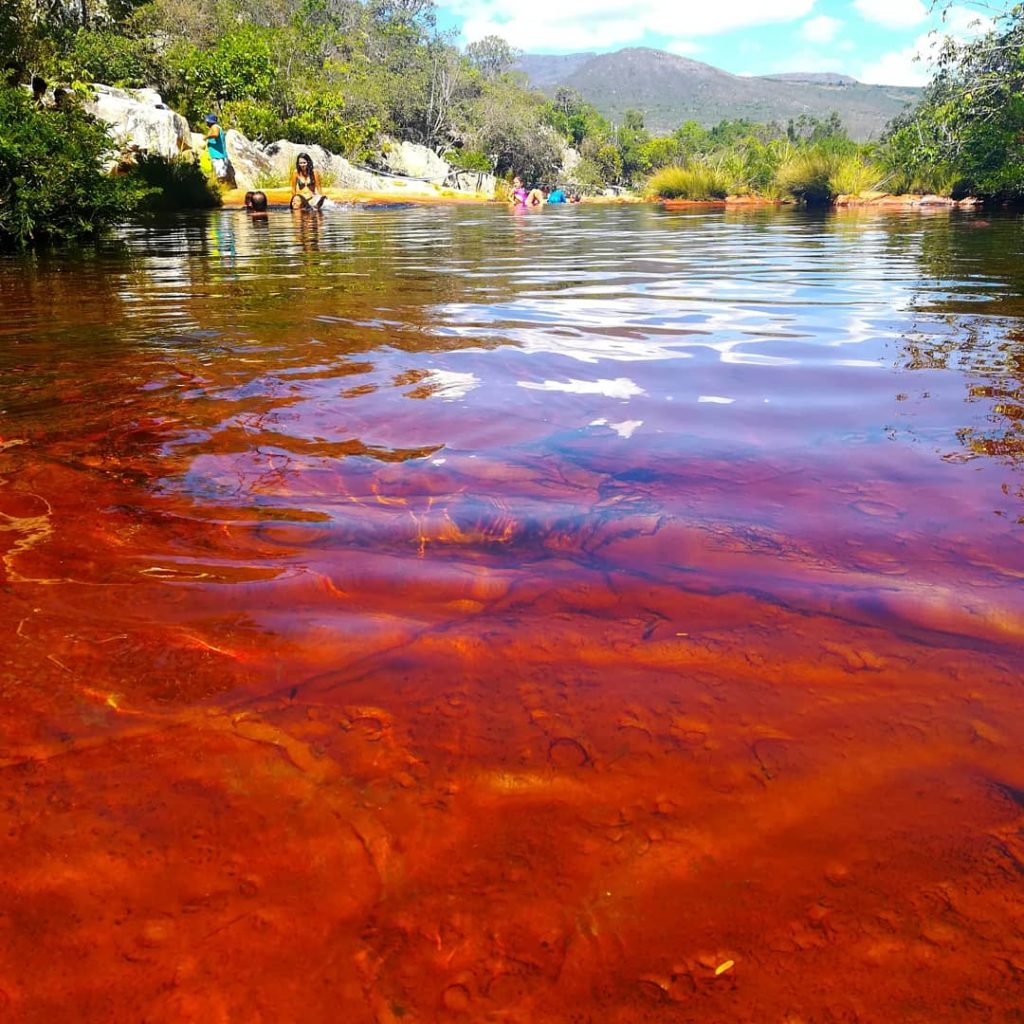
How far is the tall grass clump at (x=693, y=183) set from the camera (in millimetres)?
30703

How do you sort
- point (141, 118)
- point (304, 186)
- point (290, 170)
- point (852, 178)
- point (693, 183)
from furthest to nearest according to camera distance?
point (693, 183), point (290, 170), point (852, 178), point (141, 118), point (304, 186)

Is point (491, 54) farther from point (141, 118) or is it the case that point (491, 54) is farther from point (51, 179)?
point (51, 179)

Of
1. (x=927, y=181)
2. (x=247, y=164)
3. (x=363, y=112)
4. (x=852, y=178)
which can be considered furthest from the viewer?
(x=363, y=112)

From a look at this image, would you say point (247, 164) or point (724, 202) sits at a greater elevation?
point (247, 164)

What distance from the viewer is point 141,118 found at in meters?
22.2

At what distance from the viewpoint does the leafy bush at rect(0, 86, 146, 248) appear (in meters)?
8.84

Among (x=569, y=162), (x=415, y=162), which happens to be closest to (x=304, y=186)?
(x=415, y=162)

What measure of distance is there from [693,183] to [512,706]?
113 ft

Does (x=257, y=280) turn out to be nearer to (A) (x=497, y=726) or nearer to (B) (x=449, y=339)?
(B) (x=449, y=339)

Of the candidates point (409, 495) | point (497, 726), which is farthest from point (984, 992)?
point (409, 495)

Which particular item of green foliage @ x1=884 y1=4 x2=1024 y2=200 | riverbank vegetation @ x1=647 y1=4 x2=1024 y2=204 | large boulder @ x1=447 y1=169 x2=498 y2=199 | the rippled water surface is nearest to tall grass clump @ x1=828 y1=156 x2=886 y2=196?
riverbank vegetation @ x1=647 y1=4 x2=1024 y2=204

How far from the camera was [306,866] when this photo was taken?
2.92 ft

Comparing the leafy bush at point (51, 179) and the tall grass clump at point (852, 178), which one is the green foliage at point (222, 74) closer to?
the tall grass clump at point (852, 178)

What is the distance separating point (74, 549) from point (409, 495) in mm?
807
